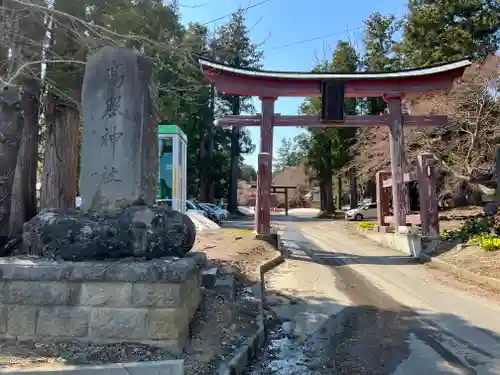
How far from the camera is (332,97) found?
14219 mm

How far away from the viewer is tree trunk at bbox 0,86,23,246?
225 inches

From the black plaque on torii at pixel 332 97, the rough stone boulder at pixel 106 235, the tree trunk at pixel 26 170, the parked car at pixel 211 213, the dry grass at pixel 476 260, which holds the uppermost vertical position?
the black plaque on torii at pixel 332 97

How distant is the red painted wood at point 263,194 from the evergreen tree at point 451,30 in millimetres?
14446

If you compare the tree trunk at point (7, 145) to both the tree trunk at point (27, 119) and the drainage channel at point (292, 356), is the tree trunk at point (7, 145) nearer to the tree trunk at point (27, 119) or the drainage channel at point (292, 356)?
the tree trunk at point (27, 119)

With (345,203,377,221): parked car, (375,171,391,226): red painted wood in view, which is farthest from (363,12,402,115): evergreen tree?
(375,171,391,226): red painted wood

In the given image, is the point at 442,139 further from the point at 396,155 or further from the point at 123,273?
the point at 123,273

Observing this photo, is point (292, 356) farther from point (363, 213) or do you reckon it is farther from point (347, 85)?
point (363, 213)

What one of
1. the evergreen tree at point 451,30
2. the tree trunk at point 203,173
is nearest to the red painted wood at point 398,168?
the evergreen tree at point 451,30

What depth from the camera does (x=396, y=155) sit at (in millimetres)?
14031

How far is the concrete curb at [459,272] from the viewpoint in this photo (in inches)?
328

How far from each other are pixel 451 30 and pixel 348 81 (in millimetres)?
12592

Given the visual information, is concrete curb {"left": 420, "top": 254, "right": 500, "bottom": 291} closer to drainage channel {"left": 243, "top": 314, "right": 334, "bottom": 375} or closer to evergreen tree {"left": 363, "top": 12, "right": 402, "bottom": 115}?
drainage channel {"left": 243, "top": 314, "right": 334, "bottom": 375}

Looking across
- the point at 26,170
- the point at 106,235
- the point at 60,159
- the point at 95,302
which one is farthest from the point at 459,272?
the point at 26,170

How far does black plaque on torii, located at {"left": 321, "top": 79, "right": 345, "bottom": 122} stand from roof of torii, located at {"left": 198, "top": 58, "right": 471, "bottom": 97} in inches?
7.0
